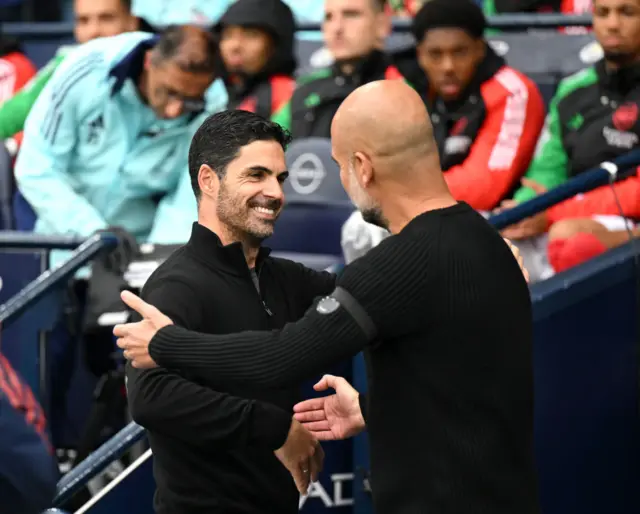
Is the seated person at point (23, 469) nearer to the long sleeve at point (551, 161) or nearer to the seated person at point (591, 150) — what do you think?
the seated person at point (591, 150)

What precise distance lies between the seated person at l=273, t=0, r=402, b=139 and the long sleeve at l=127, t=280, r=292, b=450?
369cm

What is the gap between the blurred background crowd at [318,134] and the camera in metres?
5.53

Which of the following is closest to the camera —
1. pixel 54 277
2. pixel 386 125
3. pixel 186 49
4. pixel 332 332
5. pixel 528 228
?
pixel 332 332

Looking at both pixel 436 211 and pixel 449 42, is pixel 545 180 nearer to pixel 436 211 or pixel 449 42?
pixel 449 42

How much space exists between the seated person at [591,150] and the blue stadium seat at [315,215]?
69 centimetres

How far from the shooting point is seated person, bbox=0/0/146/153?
7.25m

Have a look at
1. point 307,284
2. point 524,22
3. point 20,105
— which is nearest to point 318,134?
point 20,105

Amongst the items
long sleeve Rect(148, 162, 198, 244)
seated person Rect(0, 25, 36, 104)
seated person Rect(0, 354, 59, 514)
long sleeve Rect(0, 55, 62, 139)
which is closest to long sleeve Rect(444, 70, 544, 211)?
long sleeve Rect(148, 162, 198, 244)

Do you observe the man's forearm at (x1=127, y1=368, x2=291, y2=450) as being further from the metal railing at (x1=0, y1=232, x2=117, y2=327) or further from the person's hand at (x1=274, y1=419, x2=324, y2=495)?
the metal railing at (x1=0, y1=232, x2=117, y2=327)

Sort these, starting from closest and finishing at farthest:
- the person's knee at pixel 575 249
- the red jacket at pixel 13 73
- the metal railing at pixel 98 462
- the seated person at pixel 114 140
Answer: the metal railing at pixel 98 462 < the person's knee at pixel 575 249 < the seated person at pixel 114 140 < the red jacket at pixel 13 73

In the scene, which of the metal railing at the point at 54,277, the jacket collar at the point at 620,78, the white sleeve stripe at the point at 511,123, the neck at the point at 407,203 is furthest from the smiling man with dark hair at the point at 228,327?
the jacket collar at the point at 620,78

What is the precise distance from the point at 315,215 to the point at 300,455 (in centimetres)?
265

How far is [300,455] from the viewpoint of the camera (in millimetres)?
3068

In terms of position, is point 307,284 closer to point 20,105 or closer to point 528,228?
point 528,228
